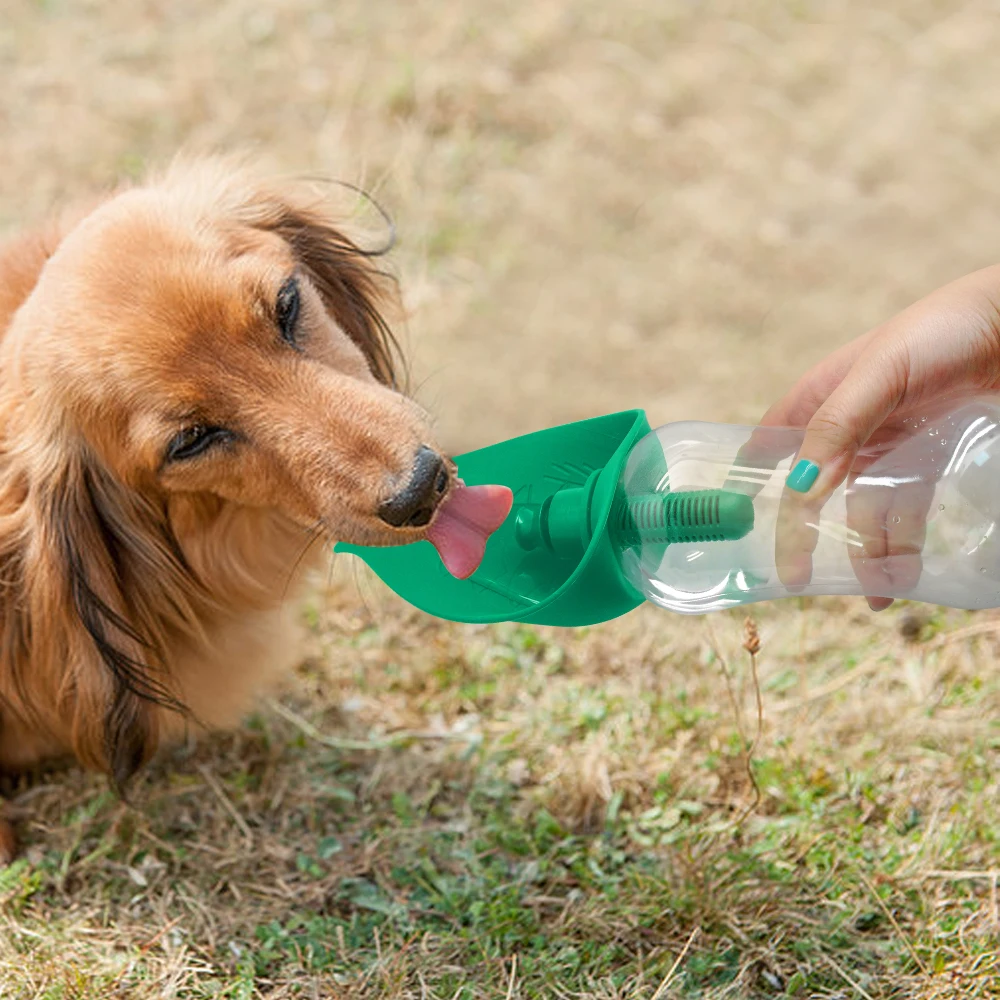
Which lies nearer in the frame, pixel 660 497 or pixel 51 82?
pixel 660 497

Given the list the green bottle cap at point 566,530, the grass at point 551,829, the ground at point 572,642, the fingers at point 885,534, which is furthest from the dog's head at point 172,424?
the fingers at point 885,534

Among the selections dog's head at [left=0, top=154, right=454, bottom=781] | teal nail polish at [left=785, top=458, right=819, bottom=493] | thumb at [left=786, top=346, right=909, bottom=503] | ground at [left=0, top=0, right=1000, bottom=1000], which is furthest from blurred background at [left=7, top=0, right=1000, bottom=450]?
teal nail polish at [left=785, top=458, right=819, bottom=493]

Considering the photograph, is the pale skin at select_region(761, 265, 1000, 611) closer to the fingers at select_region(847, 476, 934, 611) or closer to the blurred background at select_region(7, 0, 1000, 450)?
the fingers at select_region(847, 476, 934, 611)

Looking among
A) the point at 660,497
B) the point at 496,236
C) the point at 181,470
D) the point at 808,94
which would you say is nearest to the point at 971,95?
the point at 808,94

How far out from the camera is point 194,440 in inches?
95.7

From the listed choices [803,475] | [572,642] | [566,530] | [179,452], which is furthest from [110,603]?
[803,475]

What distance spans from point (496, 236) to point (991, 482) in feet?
9.09

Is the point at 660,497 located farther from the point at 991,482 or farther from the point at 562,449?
the point at 991,482

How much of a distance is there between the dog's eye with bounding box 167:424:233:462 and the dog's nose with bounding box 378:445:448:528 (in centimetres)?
38

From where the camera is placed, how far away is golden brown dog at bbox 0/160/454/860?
7.66 feet

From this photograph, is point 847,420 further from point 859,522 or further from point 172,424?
point 172,424

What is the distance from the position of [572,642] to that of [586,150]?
2426 millimetres

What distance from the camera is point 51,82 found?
17.4 ft

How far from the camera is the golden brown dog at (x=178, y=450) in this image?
2336 mm
